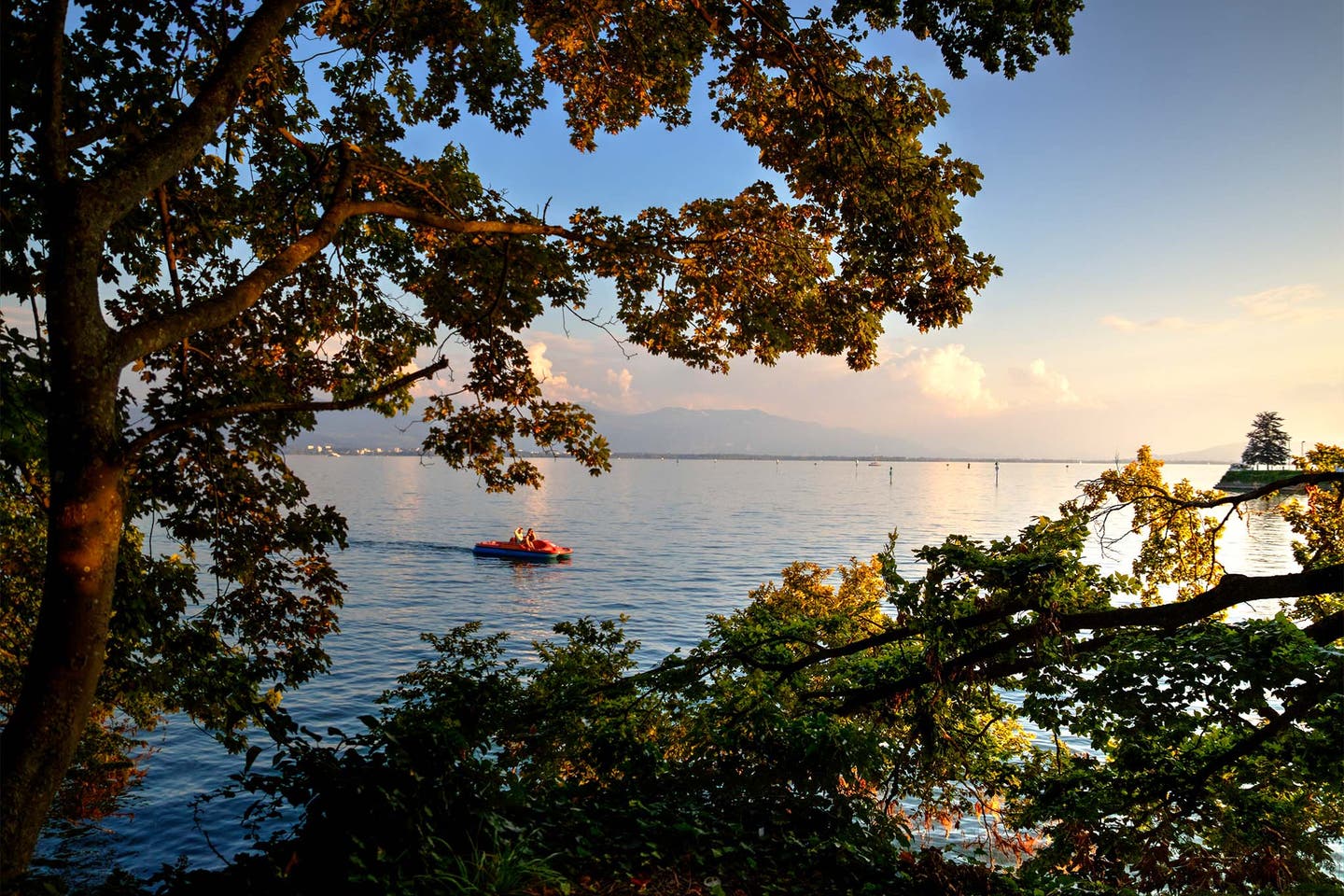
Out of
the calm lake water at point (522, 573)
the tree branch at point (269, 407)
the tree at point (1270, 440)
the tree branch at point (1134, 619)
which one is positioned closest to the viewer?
the tree branch at point (269, 407)

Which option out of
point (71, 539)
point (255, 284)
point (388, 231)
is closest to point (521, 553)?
point (388, 231)

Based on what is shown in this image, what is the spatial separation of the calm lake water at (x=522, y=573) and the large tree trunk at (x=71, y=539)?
2.39 m

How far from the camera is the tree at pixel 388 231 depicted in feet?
19.8

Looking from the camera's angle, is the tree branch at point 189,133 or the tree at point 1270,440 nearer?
the tree branch at point 189,133

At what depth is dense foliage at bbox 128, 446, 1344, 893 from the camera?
4.75 meters

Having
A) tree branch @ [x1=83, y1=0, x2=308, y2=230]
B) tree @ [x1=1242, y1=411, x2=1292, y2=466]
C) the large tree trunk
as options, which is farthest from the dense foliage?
tree @ [x1=1242, y1=411, x2=1292, y2=466]

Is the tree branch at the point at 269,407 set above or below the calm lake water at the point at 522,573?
above

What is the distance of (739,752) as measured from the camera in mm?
7543

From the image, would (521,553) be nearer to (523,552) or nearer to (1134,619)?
(523,552)

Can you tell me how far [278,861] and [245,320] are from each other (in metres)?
5.79

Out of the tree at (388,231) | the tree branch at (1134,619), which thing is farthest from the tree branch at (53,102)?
the tree branch at (1134,619)

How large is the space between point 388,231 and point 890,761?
8.02 metres

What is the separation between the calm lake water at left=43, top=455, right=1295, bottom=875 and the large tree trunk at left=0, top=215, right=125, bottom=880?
2393 mm

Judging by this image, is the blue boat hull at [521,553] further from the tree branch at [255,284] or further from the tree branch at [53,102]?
the tree branch at [53,102]
